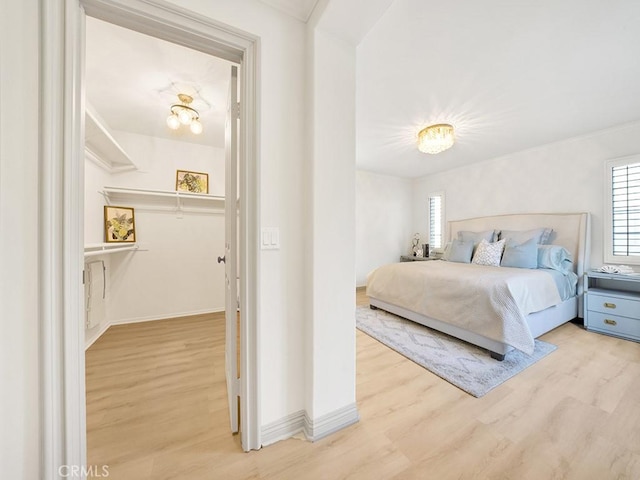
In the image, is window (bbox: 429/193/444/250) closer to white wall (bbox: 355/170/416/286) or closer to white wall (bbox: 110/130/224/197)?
white wall (bbox: 355/170/416/286)

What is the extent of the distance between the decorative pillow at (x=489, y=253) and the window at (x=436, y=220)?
149cm

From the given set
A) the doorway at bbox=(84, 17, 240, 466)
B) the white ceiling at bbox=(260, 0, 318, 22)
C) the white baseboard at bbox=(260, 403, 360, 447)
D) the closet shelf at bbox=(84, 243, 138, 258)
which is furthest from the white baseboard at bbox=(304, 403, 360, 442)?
the closet shelf at bbox=(84, 243, 138, 258)

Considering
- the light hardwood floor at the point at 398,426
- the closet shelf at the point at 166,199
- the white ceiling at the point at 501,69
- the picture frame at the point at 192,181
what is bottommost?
the light hardwood floor at the point at 398,426

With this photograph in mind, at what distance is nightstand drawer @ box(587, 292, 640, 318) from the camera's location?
7.85 ft

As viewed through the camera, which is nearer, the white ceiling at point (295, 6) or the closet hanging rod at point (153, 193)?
the white ceiling at point (295, 6)

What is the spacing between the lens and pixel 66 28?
90cm

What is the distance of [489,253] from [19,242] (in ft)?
13.9

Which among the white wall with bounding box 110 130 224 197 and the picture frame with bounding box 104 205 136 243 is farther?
the white wall with bounding box 110 130 224 197

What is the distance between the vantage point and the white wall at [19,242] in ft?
2.68

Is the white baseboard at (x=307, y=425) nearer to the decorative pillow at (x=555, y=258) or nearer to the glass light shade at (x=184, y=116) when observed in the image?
the glass light shade at (x=184, y=116)

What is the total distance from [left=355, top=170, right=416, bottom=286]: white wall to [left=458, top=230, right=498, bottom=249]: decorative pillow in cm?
161

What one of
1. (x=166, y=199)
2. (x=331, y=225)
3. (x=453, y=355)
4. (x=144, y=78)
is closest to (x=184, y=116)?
(x=144, y=78)

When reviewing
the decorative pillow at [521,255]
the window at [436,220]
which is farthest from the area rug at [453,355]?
the window at [436,220]

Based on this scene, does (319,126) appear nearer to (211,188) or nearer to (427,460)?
(427,460)
